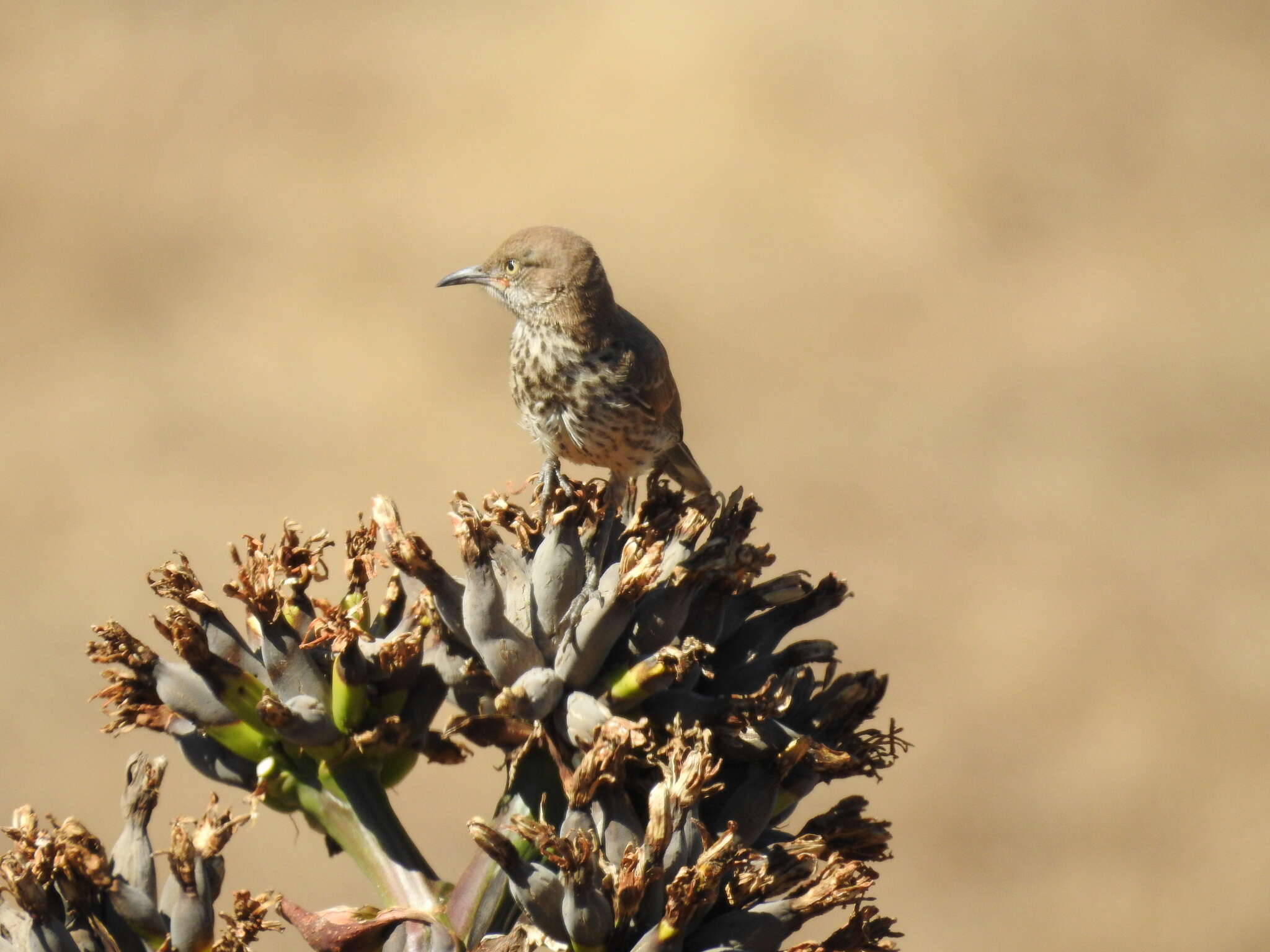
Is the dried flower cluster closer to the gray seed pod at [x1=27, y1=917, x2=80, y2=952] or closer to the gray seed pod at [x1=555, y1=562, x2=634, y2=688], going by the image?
the gray seed pod at [x1=27, y1=917, x2=80, y2=952]

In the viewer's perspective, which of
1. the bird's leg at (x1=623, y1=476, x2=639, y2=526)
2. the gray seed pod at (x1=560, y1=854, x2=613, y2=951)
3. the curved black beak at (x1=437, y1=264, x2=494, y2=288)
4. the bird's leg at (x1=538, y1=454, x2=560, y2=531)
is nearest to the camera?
the gray seed pod at (x1=560, y1=854, x2=613, y2=951)

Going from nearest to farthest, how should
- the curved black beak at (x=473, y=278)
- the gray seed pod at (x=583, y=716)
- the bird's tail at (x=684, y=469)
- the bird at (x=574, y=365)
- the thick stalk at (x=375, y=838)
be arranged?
1. the gray seed pod at (x=583, y=716)
2. the thick stalk at (x=375, y=838)
3. the bird at (x=574, y=365)
4. the curved black beak at (x=473, y=278)
5. the bird's tail at (x=684, y=469)

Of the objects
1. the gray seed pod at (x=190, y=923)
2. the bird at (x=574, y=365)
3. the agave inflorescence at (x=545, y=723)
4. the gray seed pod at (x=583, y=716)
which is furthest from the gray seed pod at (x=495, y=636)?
the bird at (x=574, y=365)

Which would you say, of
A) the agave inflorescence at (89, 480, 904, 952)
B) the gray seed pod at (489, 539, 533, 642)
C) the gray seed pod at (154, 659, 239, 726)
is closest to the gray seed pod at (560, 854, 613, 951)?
the agave inflorescence at (89, 480, 904, 952)

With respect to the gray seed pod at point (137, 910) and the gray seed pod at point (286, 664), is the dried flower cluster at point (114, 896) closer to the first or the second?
the gray seed pod at point (137, 910)

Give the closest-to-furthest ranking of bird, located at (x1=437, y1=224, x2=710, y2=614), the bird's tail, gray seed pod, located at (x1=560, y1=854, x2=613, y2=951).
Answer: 1. gray seed pod, located at (x1=560, y1=854, x2=613, y2=951)
2. bird, located at (x1=437, y1=224, x2=710, y2=614)
3. the bird's tail

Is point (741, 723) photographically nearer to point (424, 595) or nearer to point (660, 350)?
point (424, 595)

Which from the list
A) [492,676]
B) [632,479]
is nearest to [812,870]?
[492,676]
